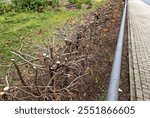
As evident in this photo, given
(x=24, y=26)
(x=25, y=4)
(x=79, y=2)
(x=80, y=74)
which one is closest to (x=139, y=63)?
(x=80, y=74)

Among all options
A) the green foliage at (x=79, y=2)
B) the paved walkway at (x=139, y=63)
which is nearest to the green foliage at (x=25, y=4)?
the green foliage at (x=79, y=2)

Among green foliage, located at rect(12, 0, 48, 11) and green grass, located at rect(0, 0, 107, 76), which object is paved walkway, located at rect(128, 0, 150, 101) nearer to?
green grass, located at rect(0, 0, 107, 76)

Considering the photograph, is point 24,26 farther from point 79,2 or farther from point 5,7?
point 79,2

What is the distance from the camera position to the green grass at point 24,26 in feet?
23.1

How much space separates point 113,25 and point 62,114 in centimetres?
762

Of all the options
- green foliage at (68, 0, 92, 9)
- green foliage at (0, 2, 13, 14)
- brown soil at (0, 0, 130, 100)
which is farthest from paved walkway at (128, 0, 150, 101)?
green foliage at (0, 2, 13, 14)

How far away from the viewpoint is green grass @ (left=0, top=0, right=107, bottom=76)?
7.05m

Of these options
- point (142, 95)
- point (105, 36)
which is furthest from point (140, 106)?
point (105, 36)

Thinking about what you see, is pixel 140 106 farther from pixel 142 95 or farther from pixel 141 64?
pixel 141 64

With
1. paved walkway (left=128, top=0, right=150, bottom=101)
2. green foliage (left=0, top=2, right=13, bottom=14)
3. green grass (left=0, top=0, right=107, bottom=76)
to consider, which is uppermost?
green foliage (left=0, top=2, right=13, bottom=14)

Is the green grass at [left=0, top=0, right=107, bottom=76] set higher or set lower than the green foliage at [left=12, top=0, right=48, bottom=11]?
Answer: lower

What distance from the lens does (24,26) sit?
907 cm

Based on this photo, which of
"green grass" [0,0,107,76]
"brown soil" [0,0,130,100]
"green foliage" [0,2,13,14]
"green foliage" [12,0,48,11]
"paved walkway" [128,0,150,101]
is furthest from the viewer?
"green foliage" [12,0,48,11]

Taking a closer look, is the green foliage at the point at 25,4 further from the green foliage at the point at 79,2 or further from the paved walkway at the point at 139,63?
the paved walkway at the point at 139,63
